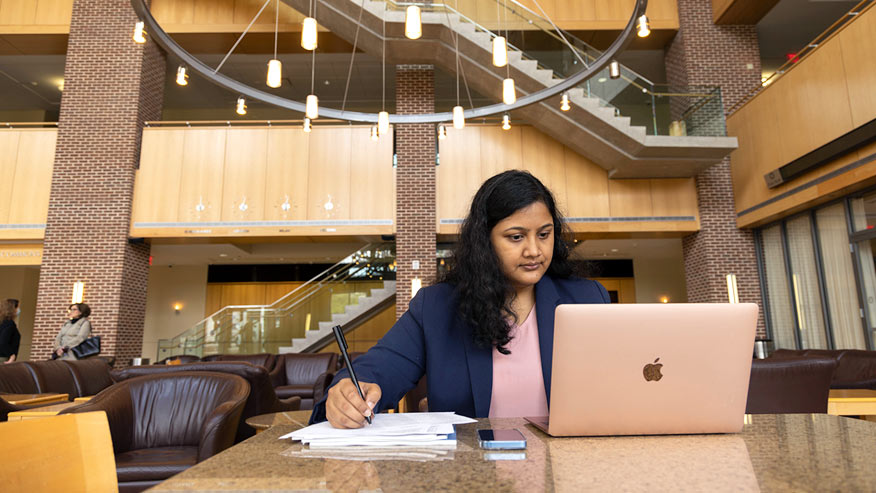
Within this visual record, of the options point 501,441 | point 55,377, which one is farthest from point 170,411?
point 501,441

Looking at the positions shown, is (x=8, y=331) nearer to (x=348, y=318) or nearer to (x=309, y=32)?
(x=348, y=318)

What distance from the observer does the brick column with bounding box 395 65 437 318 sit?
9469 millimetres

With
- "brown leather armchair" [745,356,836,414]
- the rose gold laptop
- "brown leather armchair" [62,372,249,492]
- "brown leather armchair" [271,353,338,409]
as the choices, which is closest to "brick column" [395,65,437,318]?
"brown leather armchair" [271,353,338,409]

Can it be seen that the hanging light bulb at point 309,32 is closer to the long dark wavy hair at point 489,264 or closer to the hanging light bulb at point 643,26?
the hanging light bulb at point 643,26

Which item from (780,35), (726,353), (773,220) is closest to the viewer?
(726,353)

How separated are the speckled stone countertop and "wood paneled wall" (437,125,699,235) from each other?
856 centimetres

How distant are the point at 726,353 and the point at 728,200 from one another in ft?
32.0

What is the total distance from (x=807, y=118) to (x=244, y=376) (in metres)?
8.02

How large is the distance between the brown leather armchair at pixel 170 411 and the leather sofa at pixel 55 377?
5.20 ft

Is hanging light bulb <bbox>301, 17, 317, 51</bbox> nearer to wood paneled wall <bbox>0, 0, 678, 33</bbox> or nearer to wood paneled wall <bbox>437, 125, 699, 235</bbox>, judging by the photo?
wood paneled wall <bbox>437, 125, 699, 235</bbox>

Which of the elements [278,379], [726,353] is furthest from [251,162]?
[726,353]

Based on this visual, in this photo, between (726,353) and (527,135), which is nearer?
(726,353)

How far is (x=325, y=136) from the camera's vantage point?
9.90 m

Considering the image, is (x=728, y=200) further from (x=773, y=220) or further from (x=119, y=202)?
(x=119, y=202)
